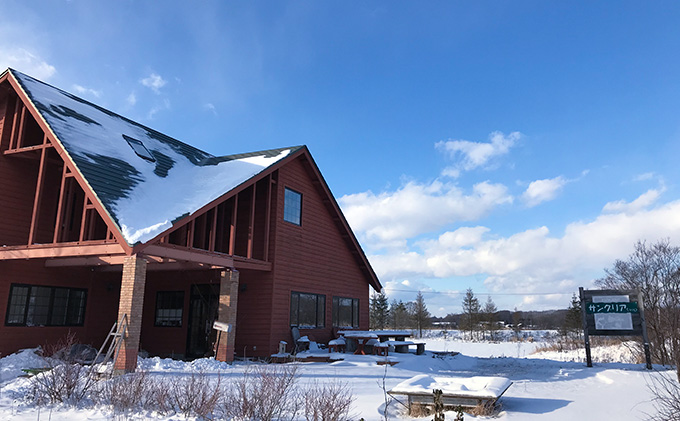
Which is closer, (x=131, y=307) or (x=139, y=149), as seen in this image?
(x=131, y=307)

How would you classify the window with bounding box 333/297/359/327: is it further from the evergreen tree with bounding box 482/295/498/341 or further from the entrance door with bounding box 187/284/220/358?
the evergreen tree with bounding box 482/295/498/341

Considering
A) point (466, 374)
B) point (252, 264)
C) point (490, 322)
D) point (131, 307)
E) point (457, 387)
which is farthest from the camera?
point (490, 322)

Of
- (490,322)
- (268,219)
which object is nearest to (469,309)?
(490,322)

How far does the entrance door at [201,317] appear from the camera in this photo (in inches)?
688

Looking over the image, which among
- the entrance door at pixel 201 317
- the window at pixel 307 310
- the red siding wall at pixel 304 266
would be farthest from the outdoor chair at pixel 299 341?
the entrance door at pixel 201 317

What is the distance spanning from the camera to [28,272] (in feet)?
48.3

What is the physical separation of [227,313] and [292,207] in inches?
220

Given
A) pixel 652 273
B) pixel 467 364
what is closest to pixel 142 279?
pixel 467 364

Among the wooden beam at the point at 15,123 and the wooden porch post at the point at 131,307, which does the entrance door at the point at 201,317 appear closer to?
the wooden porch post at the point at 131,307

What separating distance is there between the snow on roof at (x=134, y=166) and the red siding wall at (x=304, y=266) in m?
2.02

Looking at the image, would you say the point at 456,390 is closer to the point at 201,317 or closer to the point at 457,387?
the point at 457,387

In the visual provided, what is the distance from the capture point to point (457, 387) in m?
9.01

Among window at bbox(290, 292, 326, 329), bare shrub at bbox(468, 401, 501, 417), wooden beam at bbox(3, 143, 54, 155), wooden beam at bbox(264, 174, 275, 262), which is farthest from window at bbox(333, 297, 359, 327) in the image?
bare shrub at bbox(468, 401, 501, 417)

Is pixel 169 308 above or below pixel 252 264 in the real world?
below
